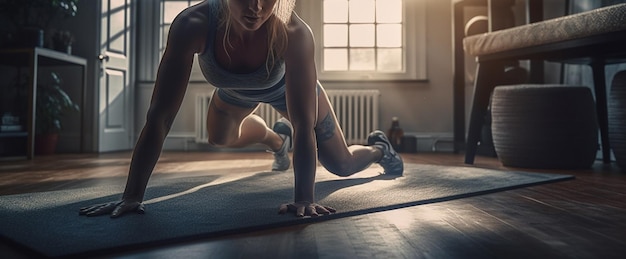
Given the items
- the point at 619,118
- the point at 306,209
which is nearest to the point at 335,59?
the point at 619,118

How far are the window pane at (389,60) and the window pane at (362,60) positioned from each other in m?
0.06

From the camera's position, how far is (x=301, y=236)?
0.93m

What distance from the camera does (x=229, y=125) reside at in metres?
1.85

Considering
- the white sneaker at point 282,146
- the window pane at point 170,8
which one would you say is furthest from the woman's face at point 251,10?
the window pane at point 170,8

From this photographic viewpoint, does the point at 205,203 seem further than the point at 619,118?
No

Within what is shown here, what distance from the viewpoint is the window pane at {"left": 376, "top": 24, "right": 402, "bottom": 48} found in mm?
4270

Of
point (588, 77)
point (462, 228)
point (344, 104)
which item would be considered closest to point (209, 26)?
point (462, 228)

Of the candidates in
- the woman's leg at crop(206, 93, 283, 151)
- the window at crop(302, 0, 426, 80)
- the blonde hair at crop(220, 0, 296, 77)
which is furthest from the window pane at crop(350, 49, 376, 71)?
the blonde hair at crop(220, 0, 296, 77)

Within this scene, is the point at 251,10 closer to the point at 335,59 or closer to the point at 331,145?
the point at 331,145

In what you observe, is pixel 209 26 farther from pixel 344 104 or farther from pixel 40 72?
pixel 40 72

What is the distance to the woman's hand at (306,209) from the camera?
110 cm

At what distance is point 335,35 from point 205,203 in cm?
318

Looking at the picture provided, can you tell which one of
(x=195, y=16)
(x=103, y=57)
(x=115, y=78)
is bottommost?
(x=195, y=16)

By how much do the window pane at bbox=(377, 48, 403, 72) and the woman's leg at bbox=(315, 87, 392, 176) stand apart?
8.40ft
